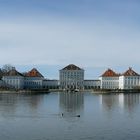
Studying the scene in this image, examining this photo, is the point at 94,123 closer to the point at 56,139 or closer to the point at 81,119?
the point at 81,119

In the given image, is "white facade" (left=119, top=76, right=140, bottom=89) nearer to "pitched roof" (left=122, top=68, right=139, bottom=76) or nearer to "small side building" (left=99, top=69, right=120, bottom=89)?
"pitched roof" (left=122, top=68, right=139, bottom=76)

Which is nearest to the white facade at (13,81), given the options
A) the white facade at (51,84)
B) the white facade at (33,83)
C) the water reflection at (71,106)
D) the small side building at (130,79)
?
the white facade at (33,83)

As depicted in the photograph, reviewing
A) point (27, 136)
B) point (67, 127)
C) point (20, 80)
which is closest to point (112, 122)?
point (67, 127)

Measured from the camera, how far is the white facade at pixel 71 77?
146625mm

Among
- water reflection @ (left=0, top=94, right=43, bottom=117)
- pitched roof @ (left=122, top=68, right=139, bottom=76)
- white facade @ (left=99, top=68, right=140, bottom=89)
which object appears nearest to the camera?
water reflection @ (left=0, top=94, right=43, bottom=117)

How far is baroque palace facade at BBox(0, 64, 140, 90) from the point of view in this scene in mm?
140000

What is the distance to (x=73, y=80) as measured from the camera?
5792 inches

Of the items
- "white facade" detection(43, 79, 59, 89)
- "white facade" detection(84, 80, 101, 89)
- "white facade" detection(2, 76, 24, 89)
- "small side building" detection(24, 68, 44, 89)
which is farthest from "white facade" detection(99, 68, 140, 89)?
"white facade" detection(2, 76, 24, 89)

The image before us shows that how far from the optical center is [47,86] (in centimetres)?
14638

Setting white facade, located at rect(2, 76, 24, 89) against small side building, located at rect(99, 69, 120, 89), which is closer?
white facade, located at rect(2, 76, 24, 89)

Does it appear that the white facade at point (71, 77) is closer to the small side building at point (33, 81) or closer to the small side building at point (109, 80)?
the small side building at point (109, 80)

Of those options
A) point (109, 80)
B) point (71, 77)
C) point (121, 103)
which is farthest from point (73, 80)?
point (121, 103)

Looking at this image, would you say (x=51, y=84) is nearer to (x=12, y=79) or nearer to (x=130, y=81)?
(x=12, y=79)

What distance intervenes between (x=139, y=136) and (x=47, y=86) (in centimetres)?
12411
